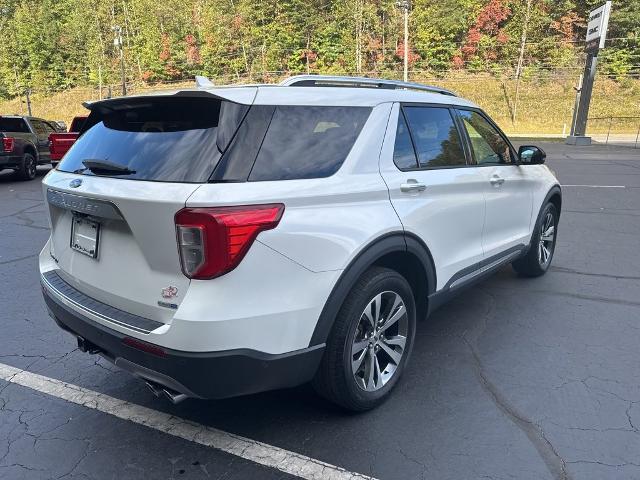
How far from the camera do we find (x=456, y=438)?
2598mm

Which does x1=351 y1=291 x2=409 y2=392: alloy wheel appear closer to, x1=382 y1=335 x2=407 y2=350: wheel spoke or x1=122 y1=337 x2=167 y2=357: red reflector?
x1=382 y1=335 x2=407 y2=350: wheel spoke

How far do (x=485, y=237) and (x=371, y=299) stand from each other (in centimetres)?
160

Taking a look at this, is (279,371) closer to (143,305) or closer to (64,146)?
(143,305)

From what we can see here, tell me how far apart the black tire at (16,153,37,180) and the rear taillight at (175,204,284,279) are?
545 inches

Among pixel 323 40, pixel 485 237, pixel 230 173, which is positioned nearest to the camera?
pixel 230 173

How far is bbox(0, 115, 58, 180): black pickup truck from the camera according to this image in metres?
12.8

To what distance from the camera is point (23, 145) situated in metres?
13.6

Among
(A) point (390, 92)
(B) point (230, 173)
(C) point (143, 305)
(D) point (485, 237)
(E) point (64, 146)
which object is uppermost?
(A) point (390, 92)

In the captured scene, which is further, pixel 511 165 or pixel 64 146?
pixel 64 146

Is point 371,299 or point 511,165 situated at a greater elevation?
point 511,165

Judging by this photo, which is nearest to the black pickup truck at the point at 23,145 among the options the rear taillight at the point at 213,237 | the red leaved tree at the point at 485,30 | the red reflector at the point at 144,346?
the red reflector at the point at 144,346

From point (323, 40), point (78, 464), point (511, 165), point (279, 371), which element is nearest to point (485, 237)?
point (511, 165)

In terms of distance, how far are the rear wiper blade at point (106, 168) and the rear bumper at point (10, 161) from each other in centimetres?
1237

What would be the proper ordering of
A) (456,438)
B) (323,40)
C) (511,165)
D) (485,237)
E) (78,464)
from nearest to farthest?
(78,464), (456,438), (485,237), (511,165), (323,40)
